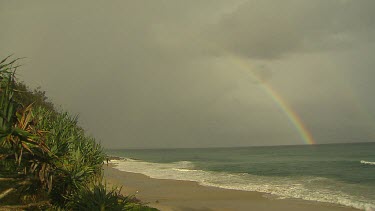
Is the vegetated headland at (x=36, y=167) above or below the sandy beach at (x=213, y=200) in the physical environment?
above

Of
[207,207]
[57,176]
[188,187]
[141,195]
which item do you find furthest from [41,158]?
[188,187]

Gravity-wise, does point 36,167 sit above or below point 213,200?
above

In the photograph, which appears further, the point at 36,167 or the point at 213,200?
the point at 213,200

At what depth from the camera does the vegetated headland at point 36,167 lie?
219 inches

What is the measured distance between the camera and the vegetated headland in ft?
18.2

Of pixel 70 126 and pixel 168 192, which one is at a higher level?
pixel 70 126

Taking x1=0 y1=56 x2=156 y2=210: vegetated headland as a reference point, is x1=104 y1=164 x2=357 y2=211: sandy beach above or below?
below

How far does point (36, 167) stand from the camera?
6781 millimetres

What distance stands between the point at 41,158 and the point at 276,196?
1585 cm

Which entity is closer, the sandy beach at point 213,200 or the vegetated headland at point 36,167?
the vegetated headland at point 36,167

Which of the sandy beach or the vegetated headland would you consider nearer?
the vegetated headland

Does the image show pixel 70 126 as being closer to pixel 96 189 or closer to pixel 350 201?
pixel 96 189

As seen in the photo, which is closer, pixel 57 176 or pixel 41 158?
pixel 41 158

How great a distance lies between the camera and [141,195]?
68.6 ft
